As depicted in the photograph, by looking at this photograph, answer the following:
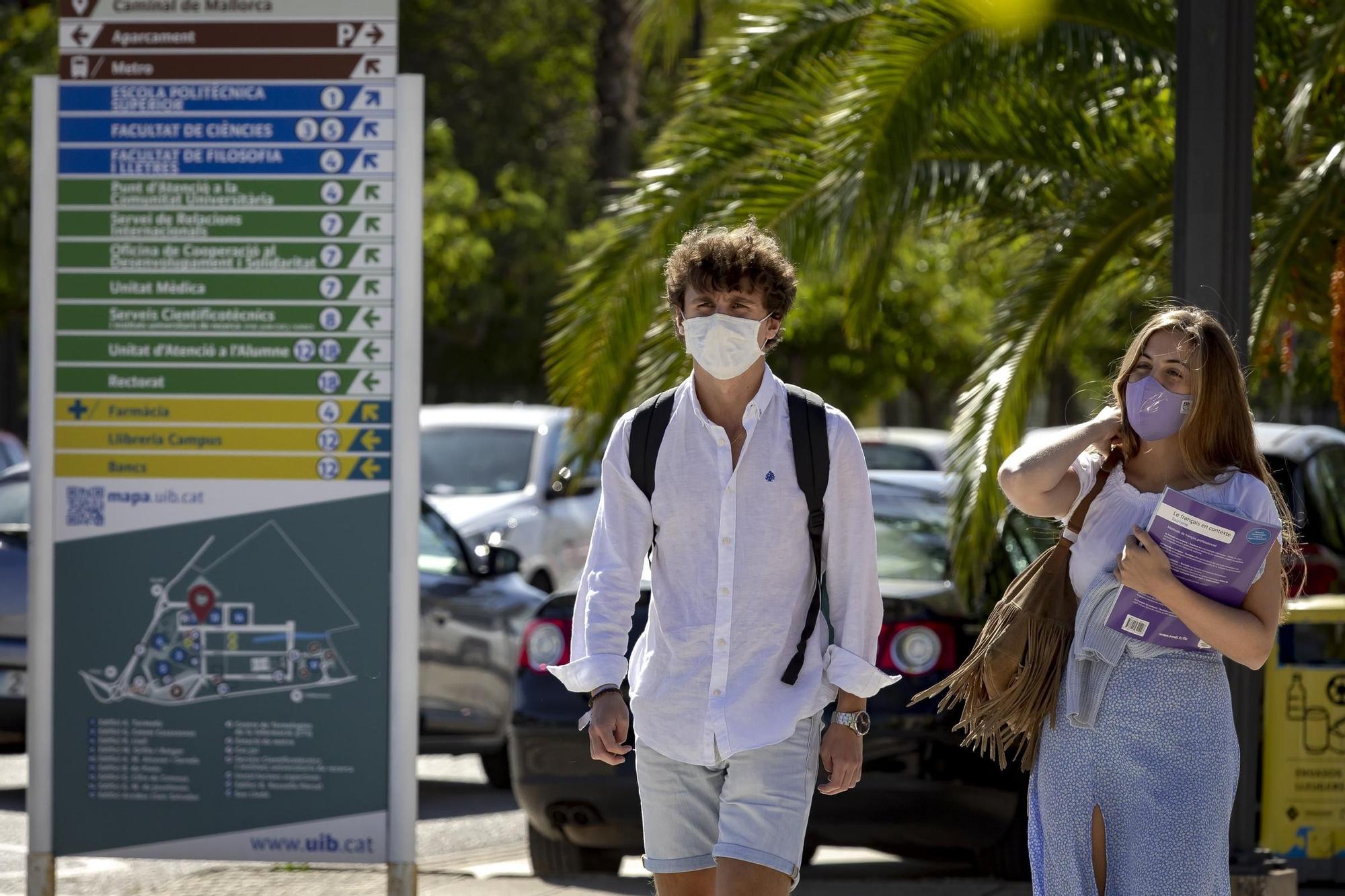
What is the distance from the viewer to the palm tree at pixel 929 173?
7785mm

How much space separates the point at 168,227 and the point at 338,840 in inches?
81.5

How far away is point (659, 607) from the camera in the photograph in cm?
383

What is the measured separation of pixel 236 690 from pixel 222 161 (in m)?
1.73

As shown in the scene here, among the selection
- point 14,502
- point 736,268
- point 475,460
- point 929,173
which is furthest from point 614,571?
point 475,460

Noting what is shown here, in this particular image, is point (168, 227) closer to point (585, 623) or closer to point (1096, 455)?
point (585, 623)

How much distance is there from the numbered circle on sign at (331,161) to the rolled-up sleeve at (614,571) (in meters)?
2.45

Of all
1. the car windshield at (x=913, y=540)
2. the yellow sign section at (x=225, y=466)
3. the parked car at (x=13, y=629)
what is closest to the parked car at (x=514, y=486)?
the parked car at (x=13, y=629)

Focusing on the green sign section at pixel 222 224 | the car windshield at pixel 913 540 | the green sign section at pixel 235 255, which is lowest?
the car windshield at pixel 913 540

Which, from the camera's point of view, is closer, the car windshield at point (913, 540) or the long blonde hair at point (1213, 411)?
the long blonde hair at point (1213, 411)

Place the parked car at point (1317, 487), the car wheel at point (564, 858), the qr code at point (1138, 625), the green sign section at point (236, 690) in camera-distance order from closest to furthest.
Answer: the qr code at point (1138, 625)
the green sign section at point (236, 690)
the car wheel at point (564, 858)
the parked car at point (1317, 487)

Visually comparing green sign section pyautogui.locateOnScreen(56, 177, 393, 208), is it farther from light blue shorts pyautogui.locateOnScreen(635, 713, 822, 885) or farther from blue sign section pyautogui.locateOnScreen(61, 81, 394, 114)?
light blue shorts pyautogui.locateOnScreen(635, 713, 822, 885)

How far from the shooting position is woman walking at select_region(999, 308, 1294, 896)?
380 centimetres

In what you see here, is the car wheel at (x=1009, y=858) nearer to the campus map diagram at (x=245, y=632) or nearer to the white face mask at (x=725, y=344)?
the campus map diagram at (x=245, y=632)

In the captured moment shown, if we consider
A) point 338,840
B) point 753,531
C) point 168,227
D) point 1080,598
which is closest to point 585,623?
point 753,531
